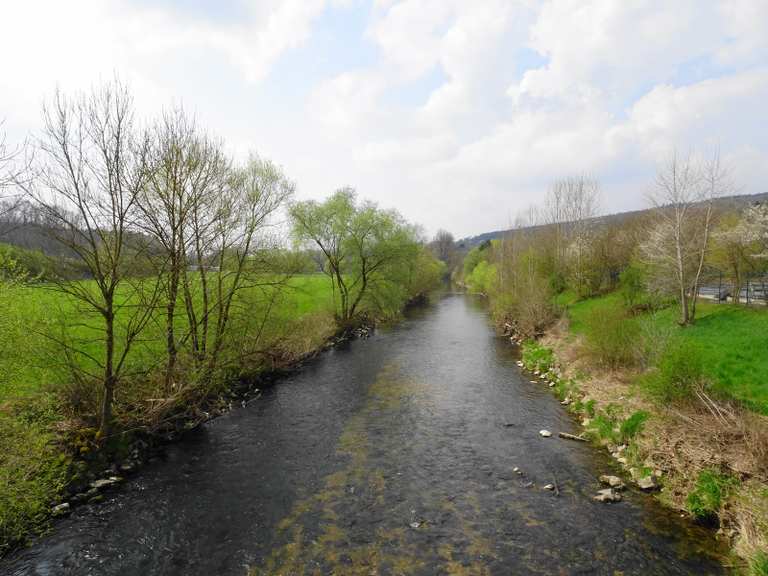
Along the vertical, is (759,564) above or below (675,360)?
below

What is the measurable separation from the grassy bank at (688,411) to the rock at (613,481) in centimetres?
47

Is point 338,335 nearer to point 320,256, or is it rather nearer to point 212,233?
point 320,256

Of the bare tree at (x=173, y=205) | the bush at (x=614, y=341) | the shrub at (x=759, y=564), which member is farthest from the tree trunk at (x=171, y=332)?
the bush at (x=614, y=341)

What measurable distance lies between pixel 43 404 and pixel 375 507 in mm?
7859

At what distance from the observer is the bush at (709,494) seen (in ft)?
26.5

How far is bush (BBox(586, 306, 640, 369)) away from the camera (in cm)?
1567

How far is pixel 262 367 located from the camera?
18625mm

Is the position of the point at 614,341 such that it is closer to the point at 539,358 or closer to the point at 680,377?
the point at 539,358

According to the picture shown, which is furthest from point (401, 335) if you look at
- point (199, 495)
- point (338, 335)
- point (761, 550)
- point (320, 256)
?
point (761, 550)

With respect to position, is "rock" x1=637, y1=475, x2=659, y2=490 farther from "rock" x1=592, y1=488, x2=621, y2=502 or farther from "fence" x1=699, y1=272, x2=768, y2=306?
"fence" x1=699, y1=272, x2=768, y2=306

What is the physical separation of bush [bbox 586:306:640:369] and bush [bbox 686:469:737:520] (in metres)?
7.13

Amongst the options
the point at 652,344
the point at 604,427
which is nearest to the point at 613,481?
the point at 604,427

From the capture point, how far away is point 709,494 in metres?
8.20

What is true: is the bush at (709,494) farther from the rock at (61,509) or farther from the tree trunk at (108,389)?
the tree trunk at (108,389)
